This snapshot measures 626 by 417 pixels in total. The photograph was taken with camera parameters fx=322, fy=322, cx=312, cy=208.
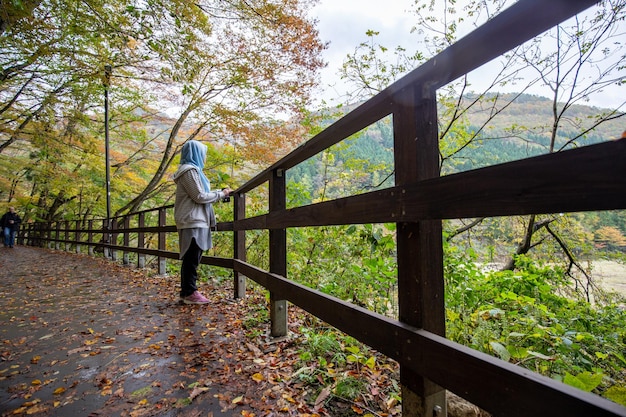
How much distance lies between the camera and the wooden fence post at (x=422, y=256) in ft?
3.73

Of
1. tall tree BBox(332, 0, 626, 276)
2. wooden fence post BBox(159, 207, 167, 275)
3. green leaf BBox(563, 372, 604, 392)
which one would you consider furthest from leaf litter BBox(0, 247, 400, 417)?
tall tree BBox(332, 0, 626, 276)

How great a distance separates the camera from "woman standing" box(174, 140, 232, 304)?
3.69 metres

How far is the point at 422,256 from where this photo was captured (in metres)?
1.14

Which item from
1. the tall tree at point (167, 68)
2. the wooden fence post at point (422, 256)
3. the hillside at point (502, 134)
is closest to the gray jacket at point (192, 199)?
the hillside at point (502, 134)

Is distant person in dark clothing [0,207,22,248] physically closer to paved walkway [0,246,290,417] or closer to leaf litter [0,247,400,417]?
paved walkway [0,246,290,417]

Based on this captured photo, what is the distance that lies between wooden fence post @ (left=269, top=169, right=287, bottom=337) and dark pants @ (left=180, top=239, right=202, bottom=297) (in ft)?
4.88

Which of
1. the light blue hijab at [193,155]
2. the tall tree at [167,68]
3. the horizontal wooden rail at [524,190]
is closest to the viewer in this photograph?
the horizontal wooden rail at [524,190]

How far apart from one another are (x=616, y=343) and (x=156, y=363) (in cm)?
331

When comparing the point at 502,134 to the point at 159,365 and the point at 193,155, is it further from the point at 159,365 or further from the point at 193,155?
the point at 159,365

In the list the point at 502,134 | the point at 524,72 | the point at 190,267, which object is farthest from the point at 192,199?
the point at 524,72

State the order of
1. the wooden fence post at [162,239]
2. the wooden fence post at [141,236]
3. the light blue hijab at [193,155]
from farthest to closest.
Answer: the wooden fence post at [141,236]
the wooden fence post at [162,239]
the light blue hijab at [193,155]

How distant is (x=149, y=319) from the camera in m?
3.37

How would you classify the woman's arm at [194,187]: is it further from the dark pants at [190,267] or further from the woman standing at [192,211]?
the dark pants at [190,267]

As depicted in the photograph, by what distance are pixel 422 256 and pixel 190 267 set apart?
331 centimetres
